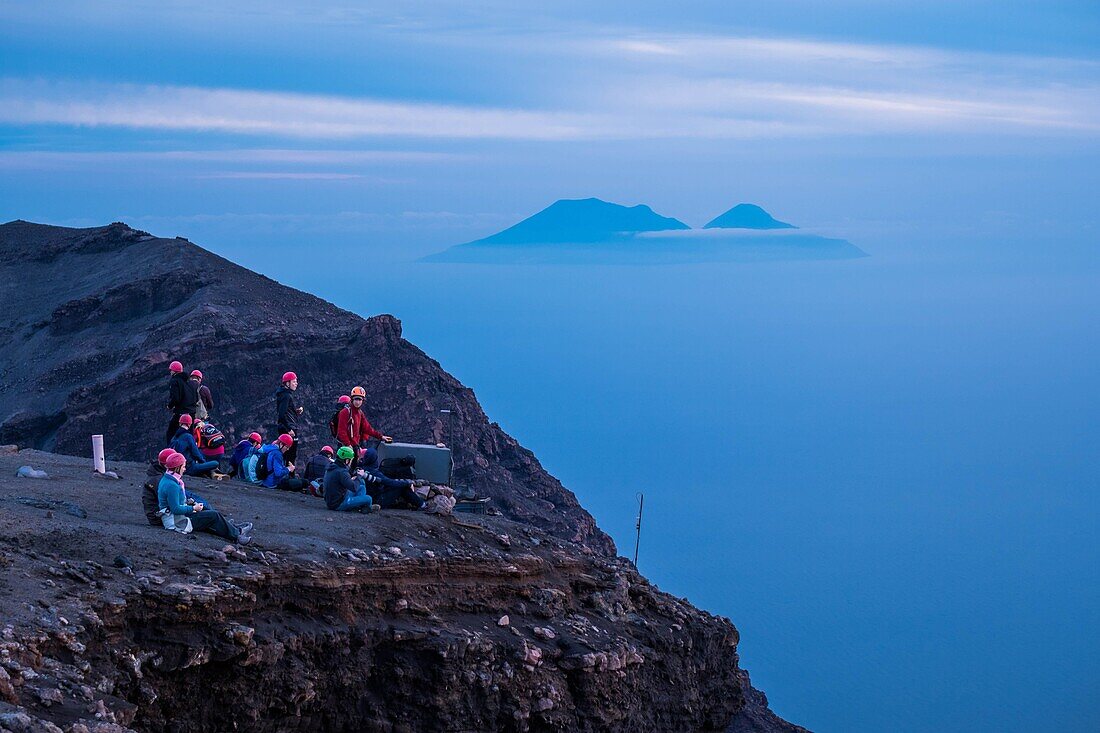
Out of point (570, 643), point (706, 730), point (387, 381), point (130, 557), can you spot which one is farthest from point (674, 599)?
point (387, 381)

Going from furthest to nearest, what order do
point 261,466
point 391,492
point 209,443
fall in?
point 209,443 < point 261,466 < point 391,492

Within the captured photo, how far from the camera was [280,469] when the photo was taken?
763 inches

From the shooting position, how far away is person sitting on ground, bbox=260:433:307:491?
1916 centimetres

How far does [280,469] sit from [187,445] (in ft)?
4.69

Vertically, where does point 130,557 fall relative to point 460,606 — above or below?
above

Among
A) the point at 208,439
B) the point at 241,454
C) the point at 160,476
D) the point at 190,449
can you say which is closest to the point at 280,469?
the point at 241,454

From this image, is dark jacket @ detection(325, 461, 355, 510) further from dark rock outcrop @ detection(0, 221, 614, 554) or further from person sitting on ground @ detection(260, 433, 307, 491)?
dark rock outcrop @ detection(0, 221, 614, 554)

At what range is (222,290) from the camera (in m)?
40.1

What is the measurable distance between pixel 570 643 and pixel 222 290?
1050 inches

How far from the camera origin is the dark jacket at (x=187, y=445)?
18750mm

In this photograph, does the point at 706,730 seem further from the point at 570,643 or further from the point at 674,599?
the point at 570,643

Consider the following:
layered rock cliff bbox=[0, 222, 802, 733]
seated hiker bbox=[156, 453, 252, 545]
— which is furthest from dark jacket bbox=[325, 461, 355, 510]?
seated hiker bbox=[156, 453, 252, 545]

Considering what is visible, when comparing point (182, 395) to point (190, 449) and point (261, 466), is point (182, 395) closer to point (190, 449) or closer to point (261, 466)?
point (190, 449)

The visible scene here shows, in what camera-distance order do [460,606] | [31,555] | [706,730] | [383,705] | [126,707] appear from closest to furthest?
[126,707], [31,555], [383,705], [460,606], [706,730]
